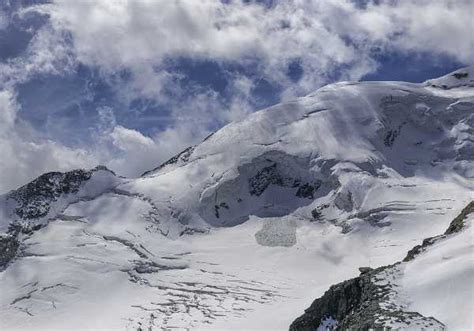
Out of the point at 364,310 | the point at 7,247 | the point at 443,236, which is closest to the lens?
the point at 364,310

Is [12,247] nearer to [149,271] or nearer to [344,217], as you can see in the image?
[149,271]

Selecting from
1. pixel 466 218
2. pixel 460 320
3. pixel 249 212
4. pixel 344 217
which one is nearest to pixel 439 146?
pixel 344 217

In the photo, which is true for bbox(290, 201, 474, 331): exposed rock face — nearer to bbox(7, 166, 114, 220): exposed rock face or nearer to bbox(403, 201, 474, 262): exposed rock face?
bbox(403, 201, 474, 262): exposed rock face

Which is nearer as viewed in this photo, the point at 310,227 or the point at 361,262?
the point at 361,262

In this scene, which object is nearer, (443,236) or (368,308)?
(368,308)

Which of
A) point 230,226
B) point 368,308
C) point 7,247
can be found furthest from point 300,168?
point 368,308

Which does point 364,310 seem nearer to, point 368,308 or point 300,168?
point 368,308

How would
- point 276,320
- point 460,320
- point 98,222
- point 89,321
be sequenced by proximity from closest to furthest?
1. point 460,320
2. point 276,320
3. point 89,321
4. point 98,222
